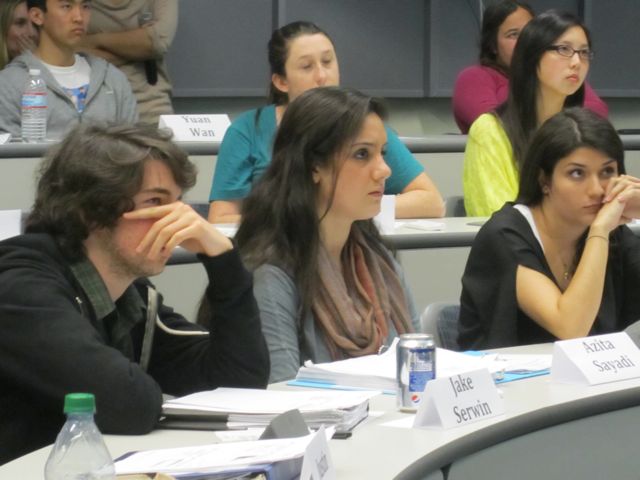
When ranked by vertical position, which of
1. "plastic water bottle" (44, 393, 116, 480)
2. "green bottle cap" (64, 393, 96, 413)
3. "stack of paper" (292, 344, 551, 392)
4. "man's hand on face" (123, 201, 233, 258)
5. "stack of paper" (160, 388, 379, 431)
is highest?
"man's hand on face" (123, 201, 233, 258)

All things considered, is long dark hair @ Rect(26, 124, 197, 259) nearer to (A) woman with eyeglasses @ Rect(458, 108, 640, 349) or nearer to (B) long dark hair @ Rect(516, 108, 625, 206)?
(A) woman with eyeglasses @ Rect(458, 108, 640, 349)

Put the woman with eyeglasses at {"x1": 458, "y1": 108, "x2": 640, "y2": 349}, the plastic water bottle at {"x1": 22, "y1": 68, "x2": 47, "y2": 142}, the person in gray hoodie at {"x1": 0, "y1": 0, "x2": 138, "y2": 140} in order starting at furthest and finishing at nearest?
the person in gray hoodie at {"x1": 0, "y1": 0, "x2": 138, "y2": 140} → the plastic water bottle at {"x1": 22, "y1": 68, "x2": 47, "y2": 142} → the woman with eyeglasses at {"x1": 458, "y1": 108, "x2": 640, "y2": 349}

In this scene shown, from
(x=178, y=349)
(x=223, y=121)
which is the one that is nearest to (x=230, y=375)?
(x=178, y=349)

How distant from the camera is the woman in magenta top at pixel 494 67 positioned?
5.06 meters

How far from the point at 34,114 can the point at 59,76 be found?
35 centimetres

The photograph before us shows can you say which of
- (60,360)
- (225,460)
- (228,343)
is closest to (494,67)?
(228,343)

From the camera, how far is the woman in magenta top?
5059 millimetres

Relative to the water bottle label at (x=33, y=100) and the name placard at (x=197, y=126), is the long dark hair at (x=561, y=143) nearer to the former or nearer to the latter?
the name placard at (x=197, y=126)

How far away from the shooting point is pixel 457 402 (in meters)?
1.89

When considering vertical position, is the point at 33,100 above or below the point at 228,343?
above

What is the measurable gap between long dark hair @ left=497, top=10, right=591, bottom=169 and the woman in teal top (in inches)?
14.5

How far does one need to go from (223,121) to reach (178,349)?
8.74 ft

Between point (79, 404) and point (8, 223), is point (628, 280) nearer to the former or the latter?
point (8, 223)

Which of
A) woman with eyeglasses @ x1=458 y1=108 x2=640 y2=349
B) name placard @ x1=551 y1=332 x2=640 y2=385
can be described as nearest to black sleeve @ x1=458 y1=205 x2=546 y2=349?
woman with eyeglasses @ x1=458 y1=108 x2=640 y2=349
